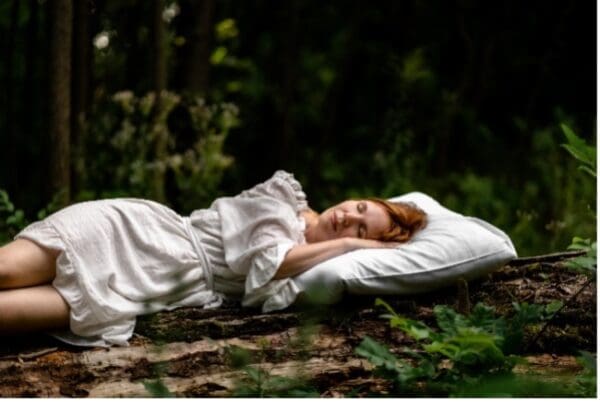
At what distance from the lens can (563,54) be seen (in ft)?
27.5

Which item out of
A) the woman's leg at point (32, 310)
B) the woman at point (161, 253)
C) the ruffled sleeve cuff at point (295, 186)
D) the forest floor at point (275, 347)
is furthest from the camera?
the ruffled sleeve cuff at point (295, 186)

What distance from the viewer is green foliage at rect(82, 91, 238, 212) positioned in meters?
5.30

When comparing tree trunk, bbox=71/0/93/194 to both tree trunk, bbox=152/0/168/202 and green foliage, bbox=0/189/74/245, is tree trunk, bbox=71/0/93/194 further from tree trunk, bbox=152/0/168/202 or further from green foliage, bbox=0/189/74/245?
green foliage, bbox=0/189/74/245

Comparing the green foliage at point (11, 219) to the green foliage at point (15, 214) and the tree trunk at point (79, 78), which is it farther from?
the tree trunk at point (79, 78)

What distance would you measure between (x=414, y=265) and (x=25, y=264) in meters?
1.28

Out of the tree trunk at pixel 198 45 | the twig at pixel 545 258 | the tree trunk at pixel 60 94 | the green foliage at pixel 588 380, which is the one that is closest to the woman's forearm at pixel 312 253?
the twig at pixel 545 258

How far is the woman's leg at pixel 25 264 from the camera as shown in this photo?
3016 millimetres

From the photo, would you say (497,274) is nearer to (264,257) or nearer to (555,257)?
(555,257)

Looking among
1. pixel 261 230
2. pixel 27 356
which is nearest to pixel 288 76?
pixel 261 230

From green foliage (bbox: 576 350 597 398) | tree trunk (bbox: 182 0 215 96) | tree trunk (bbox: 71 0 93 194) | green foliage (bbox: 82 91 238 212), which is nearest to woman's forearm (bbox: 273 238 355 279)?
green foliage (bbox: 576 350 597 398)

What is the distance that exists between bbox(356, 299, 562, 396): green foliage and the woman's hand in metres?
0.79

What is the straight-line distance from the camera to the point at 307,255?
325 cm

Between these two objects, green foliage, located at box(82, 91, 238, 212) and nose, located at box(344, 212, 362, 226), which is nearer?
nose, located at box(344, 212, 362, 226)

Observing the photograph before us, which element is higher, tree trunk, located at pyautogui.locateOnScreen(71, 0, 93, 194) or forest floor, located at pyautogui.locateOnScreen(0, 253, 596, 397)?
tree trunk, located at pyautogui.locateOnScreen(71, 0, 93, 194)
